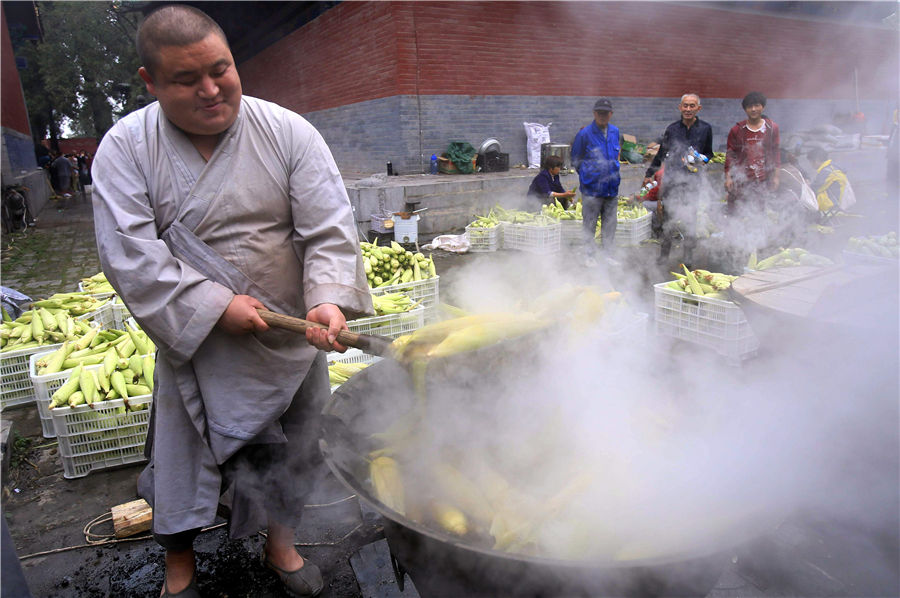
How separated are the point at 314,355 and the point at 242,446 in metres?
0.42

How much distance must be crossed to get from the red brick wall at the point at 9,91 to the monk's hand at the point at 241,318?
60.9 feet

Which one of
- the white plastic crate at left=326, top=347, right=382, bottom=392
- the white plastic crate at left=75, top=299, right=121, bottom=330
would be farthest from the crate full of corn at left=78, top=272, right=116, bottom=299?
the white plastic crate at left=326, top=347, right=382, bottom=392

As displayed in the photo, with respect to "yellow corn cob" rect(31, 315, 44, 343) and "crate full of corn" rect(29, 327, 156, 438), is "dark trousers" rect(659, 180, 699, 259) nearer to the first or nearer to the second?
"crate full of corn" rect(29, 327, 156, 438)

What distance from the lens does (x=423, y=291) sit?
16.1 feet

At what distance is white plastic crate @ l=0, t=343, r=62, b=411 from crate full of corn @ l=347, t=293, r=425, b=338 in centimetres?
219

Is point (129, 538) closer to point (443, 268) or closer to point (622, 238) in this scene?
point (443, 268)

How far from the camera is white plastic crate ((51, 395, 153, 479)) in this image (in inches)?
119

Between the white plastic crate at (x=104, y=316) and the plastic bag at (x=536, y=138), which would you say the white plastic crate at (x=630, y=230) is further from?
the white plastic crate at (x=104, y=316)

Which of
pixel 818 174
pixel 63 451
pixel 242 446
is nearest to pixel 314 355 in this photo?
pixel 242 446

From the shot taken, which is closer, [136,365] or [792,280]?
[792,280]

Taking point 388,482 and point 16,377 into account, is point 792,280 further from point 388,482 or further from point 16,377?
point 16,377

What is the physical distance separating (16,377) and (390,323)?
278 cm

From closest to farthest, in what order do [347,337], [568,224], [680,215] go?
[347,337], [680,215], [568,224]

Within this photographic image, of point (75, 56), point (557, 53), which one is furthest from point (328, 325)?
point (75, 56)
